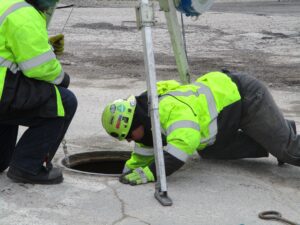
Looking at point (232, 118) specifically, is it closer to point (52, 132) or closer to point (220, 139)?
point (220, 139)

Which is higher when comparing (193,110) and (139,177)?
(193,110)

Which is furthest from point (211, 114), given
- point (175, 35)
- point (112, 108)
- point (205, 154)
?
point (175, 35)

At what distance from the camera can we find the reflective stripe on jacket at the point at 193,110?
14.4 feet

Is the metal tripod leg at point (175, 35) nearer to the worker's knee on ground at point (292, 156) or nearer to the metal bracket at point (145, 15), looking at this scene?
the worker's knee on ground at point (292, 156)

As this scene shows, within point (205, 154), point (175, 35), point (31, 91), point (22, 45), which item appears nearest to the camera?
point (22, 45)

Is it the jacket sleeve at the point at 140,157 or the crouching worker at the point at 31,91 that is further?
the jacket sleeve at the point at 140,157

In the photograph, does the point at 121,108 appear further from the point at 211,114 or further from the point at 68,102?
the point at 211,114

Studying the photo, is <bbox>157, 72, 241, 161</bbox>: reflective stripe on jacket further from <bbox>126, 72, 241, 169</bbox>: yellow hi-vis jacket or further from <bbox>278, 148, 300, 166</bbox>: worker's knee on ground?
<bbox>278, 148, 300, 166</bbox>: worker's knee on ground

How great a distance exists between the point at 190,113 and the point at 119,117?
508 millimetres

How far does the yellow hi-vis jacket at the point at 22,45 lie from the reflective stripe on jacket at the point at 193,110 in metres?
0.92

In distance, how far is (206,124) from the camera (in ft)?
15.3

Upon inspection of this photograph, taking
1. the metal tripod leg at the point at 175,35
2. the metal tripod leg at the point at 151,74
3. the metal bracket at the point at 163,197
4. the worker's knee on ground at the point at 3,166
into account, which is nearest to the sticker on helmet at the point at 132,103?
the metal tripod leg at the point at 151,74

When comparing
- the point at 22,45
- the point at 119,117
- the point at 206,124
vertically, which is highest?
the point at 22,45

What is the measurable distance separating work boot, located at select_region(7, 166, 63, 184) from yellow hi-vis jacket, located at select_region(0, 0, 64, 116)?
60 cm
